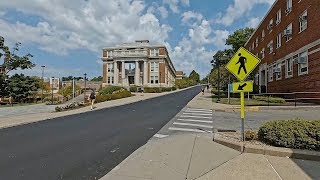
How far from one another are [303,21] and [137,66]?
67.9 m

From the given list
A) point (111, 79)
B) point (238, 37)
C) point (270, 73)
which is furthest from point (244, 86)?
point (111, 79)

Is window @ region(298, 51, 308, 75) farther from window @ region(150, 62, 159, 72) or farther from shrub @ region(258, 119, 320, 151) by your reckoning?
window @ region(150, 62, 159, 72)

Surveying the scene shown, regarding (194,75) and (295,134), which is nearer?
(295,134)

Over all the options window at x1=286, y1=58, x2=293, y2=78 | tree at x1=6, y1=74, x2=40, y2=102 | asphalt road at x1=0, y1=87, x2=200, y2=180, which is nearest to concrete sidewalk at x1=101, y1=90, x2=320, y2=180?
asphalt road at x1=0, y1=87, x2=200, y2=180

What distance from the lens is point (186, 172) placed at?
5676mm

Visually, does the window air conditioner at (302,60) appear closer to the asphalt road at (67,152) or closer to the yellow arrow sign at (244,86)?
the asphalt road at (67,152)

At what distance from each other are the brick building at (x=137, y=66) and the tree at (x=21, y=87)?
134 feet

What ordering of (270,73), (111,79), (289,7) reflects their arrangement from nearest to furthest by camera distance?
1. (289,7)
2. (270,73)
3. (111,79)

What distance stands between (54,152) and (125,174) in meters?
2.84

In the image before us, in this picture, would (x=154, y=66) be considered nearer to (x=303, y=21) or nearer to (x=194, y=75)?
(x=303, y=21)

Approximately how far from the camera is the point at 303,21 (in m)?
23.3

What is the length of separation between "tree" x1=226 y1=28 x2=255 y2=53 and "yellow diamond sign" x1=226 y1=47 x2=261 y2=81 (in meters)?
53.7

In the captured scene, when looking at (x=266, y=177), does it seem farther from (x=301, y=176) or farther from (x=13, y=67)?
(x=13, y=67)

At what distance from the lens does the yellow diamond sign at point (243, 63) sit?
7762 millimetres
